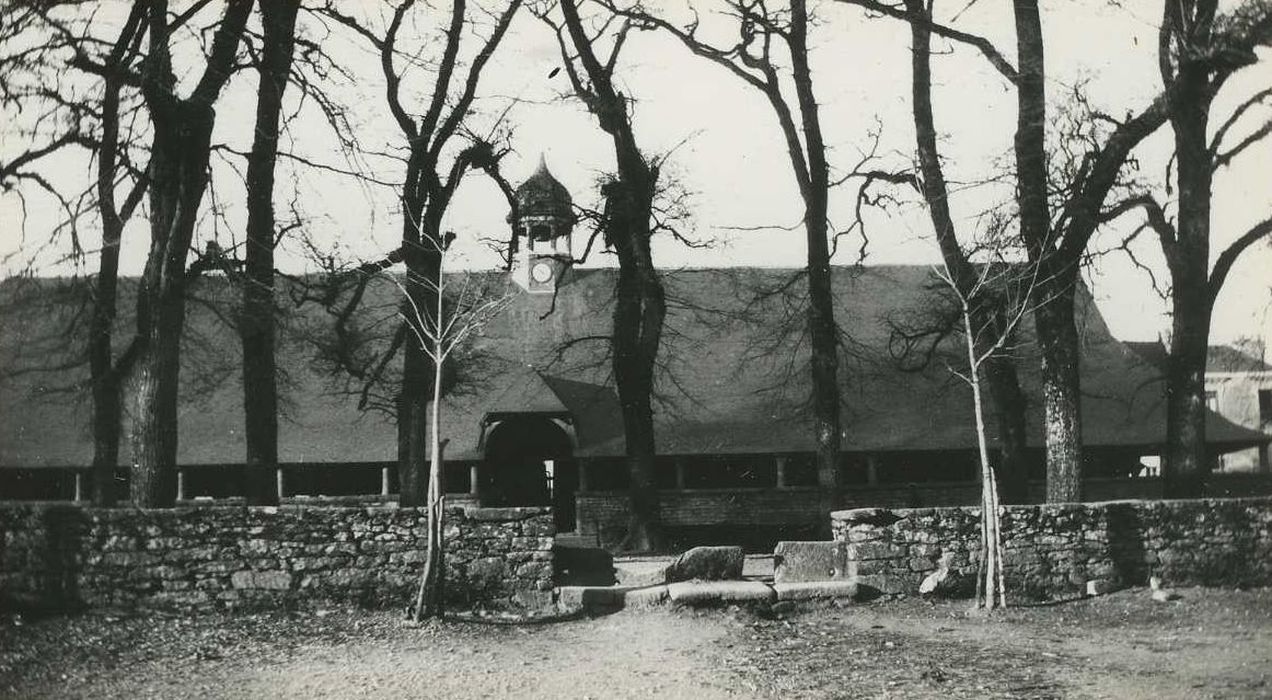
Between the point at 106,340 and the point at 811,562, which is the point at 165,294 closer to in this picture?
the point at 106,340

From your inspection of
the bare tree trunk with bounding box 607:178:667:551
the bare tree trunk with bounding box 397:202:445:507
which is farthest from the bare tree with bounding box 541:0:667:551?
the bare tree trunk with bounding box 397:202:445:507

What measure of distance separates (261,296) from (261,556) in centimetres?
440

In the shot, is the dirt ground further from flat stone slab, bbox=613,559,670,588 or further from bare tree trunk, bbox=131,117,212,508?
bare tree trunk, bbox=131,117,212,508

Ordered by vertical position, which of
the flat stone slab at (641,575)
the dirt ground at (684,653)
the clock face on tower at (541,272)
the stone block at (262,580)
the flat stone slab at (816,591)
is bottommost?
the dirt ground at (684,653)

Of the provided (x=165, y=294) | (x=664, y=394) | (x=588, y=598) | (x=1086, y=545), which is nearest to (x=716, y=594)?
(x=588, y=598)

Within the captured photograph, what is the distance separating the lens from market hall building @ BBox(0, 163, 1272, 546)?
74.2 feet

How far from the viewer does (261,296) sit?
14078 millimetres

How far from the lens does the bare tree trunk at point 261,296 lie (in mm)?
13859

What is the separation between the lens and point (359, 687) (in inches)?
327

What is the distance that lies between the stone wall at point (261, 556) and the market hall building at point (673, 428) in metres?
9.23

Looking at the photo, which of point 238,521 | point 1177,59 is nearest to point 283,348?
point 238,521

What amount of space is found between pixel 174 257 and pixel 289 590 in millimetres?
4251

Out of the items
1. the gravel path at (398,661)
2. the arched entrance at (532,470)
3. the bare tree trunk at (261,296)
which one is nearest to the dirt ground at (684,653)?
the gravel path at (398,661)

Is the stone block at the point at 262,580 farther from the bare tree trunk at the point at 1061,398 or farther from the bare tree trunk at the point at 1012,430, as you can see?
the bare tree trunk at the point at 1012,430
